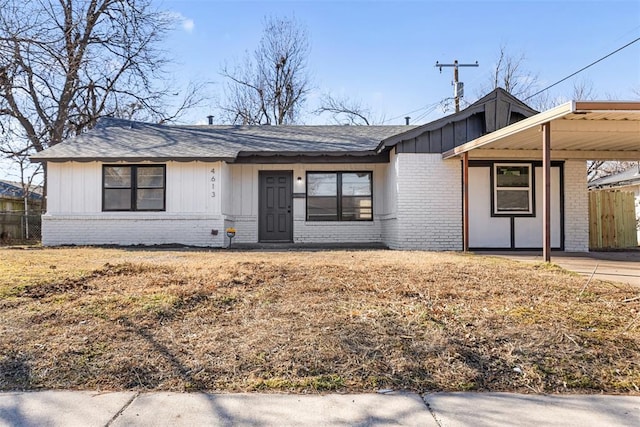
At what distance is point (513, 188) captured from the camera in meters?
10.7

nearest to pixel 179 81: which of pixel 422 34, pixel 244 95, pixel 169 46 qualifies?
pixel 169 46

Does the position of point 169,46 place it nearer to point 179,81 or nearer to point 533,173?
point 179,81

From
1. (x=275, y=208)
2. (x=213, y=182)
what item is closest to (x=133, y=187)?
(x=213, y=182)

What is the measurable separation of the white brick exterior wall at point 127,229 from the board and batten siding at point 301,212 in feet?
3.98

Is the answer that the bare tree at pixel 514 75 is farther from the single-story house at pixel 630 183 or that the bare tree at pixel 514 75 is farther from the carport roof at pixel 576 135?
the carport roof at pixel 576 135

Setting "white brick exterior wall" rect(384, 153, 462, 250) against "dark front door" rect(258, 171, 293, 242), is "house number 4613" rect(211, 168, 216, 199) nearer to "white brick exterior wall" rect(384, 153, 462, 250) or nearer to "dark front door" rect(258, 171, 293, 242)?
"dark front door" rect(258, 171, 293, 242)

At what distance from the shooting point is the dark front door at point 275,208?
12.6 metres

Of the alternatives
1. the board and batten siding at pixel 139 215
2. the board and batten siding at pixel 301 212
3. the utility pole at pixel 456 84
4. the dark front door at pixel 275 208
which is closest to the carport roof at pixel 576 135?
the board and batten siding at pixel 301 212

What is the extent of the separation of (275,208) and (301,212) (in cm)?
80

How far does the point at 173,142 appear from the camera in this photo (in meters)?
12.6

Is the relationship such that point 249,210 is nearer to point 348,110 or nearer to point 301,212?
point 301,212

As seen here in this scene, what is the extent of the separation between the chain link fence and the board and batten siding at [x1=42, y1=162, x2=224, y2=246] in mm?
5881

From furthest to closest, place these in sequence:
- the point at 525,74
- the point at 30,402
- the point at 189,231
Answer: the point at 525,74, the point at 189,231, the point at 30,402

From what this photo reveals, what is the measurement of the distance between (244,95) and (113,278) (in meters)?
22.8
